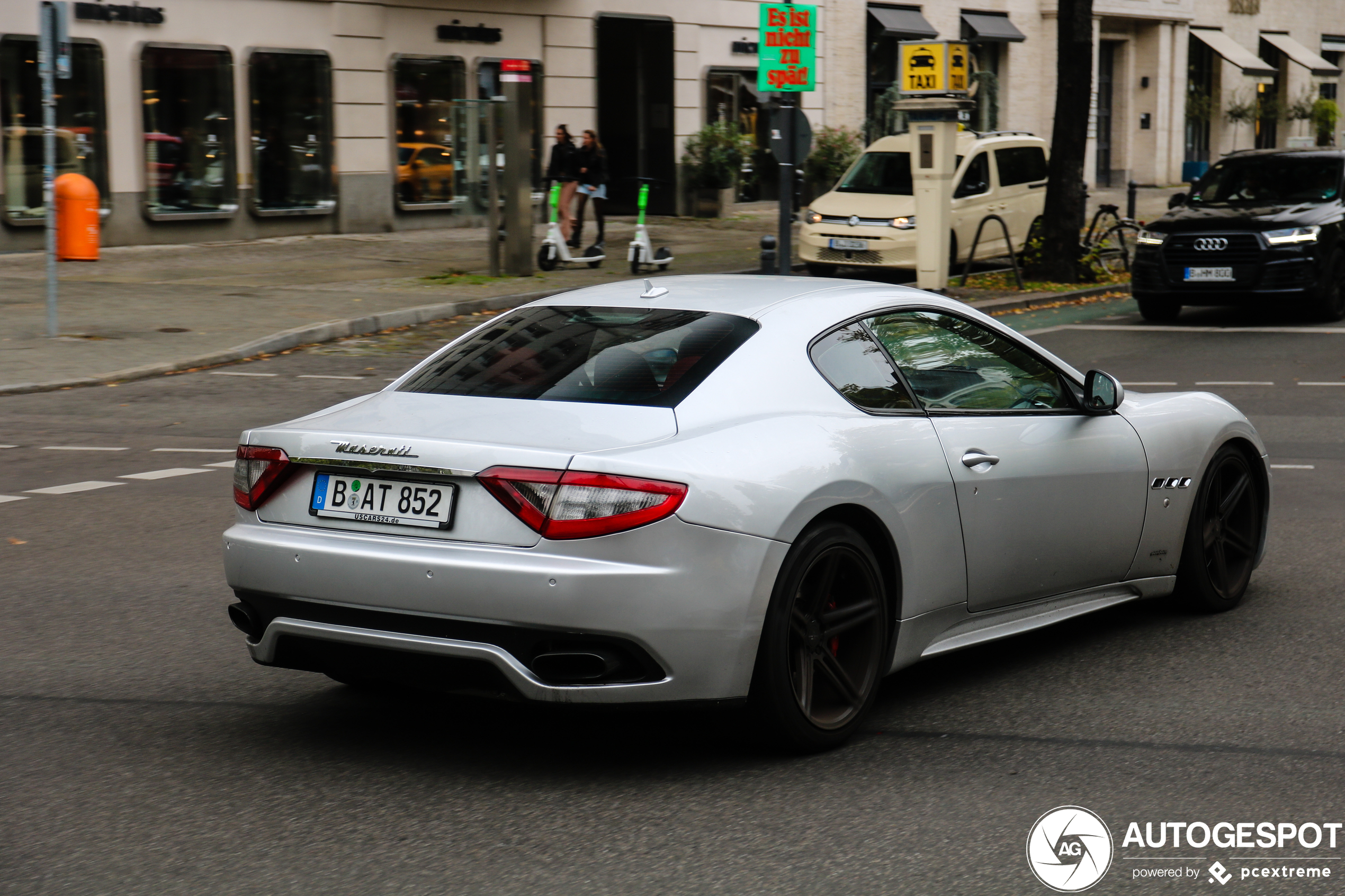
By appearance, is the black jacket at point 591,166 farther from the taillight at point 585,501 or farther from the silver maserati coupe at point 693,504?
the taillight at point 585,501

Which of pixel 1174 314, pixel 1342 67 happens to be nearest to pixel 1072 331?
pixel 1174 314

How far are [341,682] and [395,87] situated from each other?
24134mm

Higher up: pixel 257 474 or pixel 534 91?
pixel 534 91

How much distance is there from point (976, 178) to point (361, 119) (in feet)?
34.7

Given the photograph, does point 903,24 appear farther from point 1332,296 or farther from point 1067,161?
point 1332,296

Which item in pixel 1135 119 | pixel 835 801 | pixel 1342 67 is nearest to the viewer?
pixel 835 801

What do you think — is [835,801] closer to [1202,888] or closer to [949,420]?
[1202,888]

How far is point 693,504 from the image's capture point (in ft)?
13.8

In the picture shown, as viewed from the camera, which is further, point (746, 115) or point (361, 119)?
point (746, 115)

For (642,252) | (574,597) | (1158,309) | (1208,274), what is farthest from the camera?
(642,252)

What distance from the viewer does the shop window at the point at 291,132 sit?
26.1 m

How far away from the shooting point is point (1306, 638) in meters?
5.91

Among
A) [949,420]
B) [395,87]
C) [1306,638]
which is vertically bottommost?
[1306,638]

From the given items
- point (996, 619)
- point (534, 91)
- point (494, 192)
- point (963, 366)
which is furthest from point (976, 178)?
point (996, 619)
